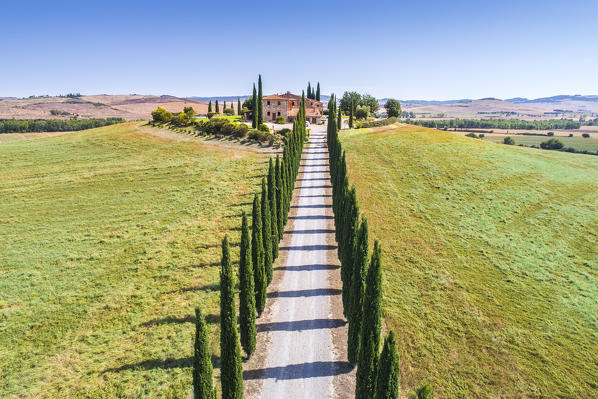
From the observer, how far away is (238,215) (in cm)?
3375

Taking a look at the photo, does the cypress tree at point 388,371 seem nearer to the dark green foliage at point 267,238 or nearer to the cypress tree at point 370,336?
the cypress tree at point 370,336

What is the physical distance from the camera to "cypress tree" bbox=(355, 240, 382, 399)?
41.9ft

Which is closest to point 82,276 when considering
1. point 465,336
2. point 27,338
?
point 27,338

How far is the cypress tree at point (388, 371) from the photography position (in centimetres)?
1104

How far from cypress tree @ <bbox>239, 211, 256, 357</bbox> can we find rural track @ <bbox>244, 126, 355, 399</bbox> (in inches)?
37.4

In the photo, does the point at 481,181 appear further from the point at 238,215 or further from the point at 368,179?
the point at 238,215

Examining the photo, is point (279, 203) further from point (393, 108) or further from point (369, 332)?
point (393, 108)

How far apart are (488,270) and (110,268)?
98.8 feet

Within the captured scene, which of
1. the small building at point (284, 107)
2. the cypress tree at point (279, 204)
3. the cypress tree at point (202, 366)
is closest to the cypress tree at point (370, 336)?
the cypress tree at point (202, 366)

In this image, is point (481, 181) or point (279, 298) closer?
point (279, 298)

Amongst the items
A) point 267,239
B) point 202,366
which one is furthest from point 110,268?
point 202,366

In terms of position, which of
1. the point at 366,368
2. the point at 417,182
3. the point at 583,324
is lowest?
the point at 583,324

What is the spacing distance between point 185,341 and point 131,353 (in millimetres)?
2641

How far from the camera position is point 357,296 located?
16500 mm
